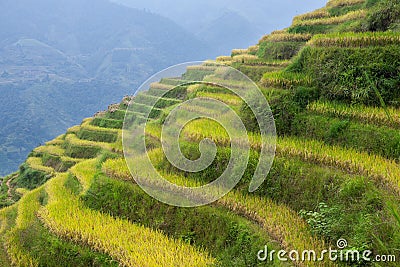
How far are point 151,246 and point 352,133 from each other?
4300 millimetres

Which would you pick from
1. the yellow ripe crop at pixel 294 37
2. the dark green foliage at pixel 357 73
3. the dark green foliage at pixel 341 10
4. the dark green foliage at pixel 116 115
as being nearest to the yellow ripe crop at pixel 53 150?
the dark green foliage at pixel 116 115

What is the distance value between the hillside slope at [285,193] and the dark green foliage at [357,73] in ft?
0.07

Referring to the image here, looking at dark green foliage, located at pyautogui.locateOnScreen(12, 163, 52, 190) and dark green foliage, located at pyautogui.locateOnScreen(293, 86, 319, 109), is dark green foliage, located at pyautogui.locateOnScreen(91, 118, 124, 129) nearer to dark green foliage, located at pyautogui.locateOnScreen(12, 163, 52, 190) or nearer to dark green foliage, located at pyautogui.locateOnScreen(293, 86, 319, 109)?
dark green foliage, located at pyautogui.locateOnScreen(12, 163, 52, 190)

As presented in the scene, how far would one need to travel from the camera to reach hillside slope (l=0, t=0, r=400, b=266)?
546 centimetres

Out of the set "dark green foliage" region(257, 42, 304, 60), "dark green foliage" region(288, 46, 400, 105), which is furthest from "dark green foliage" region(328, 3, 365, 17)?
"dark green foliage" region(288, 46, 400, 105)

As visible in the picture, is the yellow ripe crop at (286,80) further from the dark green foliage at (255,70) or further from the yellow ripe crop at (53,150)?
the yellow ripe crop at (53,150)

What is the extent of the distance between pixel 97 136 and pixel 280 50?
15.1m

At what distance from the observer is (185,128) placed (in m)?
8.98

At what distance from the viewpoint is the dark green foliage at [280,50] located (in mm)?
14297

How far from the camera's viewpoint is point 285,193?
6645 millimetres

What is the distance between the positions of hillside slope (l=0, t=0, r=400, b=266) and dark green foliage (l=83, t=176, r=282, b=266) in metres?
0.02

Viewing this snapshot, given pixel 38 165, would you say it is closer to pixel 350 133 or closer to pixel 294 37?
pixel 294 37

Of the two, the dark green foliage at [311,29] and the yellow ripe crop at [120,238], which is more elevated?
the dark green foliage at [311,29]

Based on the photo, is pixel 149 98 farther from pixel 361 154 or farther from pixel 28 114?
pixel 28 114
